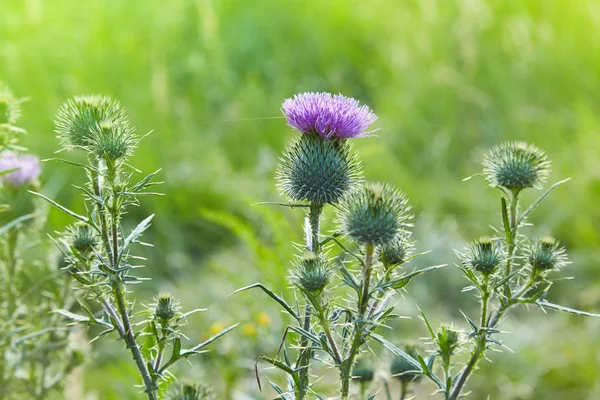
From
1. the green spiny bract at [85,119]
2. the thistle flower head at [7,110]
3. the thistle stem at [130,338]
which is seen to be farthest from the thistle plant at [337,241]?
the thistle flower head at [7,110]

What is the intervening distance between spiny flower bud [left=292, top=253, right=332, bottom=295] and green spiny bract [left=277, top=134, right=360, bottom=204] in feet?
0.80

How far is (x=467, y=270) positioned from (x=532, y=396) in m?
2.14

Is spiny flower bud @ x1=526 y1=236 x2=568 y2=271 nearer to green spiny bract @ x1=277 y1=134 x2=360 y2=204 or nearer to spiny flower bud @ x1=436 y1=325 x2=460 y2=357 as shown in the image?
spiny flower bud @ x1=436 y1=325 x2=460 y2=357

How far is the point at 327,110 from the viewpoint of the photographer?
61.5 inches

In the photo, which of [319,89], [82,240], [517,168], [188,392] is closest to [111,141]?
[82,240]

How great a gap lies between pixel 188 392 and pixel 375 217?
1.53 feet

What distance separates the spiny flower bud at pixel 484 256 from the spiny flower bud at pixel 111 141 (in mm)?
676

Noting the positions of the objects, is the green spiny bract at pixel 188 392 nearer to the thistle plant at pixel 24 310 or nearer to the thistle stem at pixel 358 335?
the thistle stem at pixel 358 335

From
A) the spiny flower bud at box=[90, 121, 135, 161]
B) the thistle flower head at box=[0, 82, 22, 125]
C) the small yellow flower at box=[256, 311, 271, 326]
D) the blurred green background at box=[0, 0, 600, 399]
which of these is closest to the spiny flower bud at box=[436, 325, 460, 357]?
the spiny flower bud at box=[90, 121, 135, 161]

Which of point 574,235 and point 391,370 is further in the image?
point 574,235

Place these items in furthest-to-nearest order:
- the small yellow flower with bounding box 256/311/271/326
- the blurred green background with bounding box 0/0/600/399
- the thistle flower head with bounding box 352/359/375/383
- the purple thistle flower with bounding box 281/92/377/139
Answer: the blurred green background with bounding box 0/0/600/399 < the small yellow flower with bounding box 256/311/271/326 < the thistle flower head with bounding box 352/359/375/383 < the purple thistle flower with bounding box 281/92/377/139

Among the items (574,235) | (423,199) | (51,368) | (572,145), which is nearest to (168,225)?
(423,199)

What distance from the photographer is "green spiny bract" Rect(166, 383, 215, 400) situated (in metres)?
1.38

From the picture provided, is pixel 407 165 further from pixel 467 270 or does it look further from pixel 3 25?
pixel 467 270
